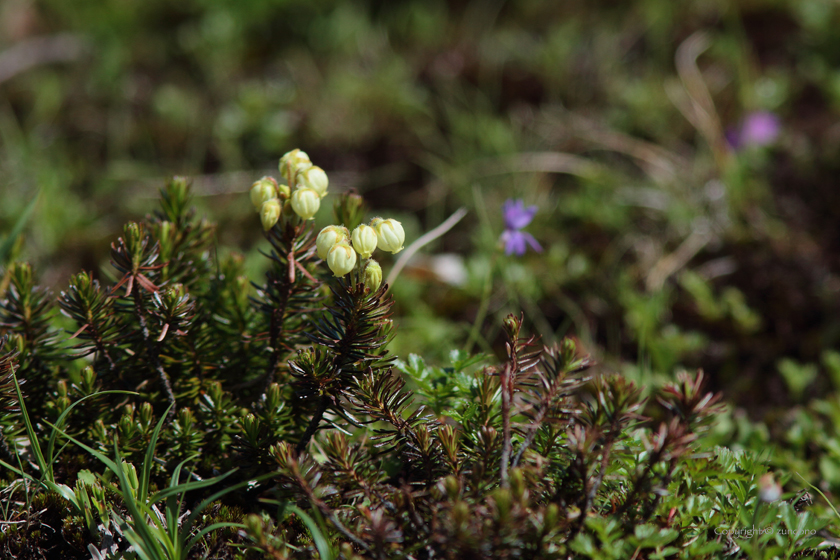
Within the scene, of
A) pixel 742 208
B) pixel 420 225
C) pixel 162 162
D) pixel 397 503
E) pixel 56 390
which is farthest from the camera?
pixel 162 162

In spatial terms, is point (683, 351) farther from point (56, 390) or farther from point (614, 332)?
point (56, 390)

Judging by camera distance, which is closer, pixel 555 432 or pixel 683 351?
pixel 555 432

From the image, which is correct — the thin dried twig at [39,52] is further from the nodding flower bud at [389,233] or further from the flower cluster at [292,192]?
the nodding flower bud at [389,233]

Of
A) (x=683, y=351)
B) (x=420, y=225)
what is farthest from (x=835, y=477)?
(x=420, y=225)

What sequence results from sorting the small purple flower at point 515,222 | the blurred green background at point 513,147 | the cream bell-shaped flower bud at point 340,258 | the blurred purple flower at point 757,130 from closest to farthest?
the cream bell-shaped flower bud at point 340,258 → the small purple flower at point 515,222 → the blurred green background at point 513,147 → the blurred purple flower at point 757,130

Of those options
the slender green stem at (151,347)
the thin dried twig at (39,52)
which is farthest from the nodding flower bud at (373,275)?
the thin dried twig at (39,52)

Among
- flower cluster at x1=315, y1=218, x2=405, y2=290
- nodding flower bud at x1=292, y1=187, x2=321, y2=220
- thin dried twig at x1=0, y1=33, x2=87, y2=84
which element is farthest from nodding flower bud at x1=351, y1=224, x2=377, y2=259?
thin dried twig at x1=0, y1=33, x2=87, y2=84

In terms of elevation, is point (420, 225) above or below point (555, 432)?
Answer: below

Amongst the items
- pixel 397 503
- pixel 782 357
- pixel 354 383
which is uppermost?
pixel 354 383
